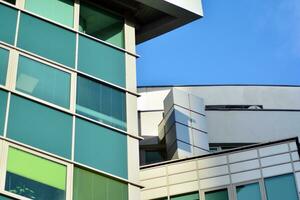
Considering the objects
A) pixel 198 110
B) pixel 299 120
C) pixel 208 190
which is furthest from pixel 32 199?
pixel 299 120

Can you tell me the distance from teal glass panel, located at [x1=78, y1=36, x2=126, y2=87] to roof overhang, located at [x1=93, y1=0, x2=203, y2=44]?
4.76ft

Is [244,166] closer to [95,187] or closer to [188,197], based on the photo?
[188,197]

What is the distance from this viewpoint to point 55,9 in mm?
16406

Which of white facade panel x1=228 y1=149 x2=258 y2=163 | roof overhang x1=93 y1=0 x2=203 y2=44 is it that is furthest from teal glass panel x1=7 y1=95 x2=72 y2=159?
white facade panel x1=228 y1=149 x2=258 y2=163

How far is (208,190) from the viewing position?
18.9 metres

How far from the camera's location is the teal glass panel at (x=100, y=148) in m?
14.4

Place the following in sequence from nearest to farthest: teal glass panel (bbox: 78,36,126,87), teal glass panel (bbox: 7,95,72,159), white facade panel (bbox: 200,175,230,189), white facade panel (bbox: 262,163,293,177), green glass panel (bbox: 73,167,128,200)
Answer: teal glass panel (bbox: 7,95,72,159) < green glass panel (bbox: 73,167,128,200) < teal glass panel (bbox: 78,36,126,87) < white facade panel (bbox: 262,163,293,177) < white facade panel (bbox: 200,175,230,189)

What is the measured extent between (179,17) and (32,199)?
7.14m

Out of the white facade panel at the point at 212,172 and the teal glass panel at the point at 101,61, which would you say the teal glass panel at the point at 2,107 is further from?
the white facade panel at the point at 212,172

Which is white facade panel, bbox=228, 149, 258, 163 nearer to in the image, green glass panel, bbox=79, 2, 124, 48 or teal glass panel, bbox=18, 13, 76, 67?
green glass panel, bbox=79, 2, 124, 48

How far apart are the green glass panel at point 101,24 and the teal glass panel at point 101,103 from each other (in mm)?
1662

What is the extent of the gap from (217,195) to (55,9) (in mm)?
6684

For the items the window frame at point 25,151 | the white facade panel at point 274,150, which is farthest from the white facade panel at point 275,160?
the window frame at point 25,151

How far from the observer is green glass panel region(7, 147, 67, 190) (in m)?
13.2
